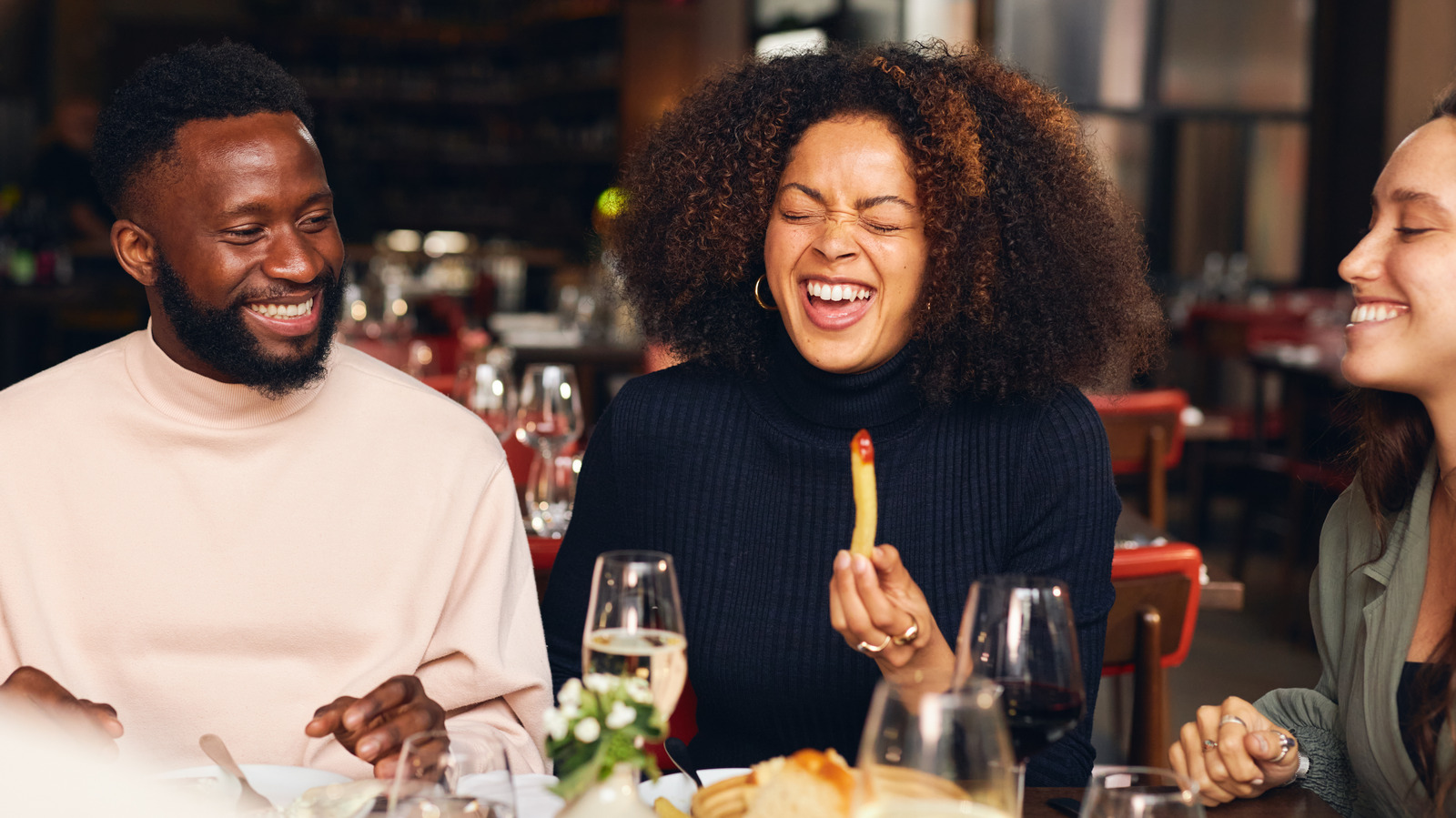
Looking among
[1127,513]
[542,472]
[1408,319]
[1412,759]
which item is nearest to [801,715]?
[1412,759]

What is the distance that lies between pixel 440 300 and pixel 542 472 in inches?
127

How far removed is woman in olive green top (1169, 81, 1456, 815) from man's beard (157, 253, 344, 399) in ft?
3.44

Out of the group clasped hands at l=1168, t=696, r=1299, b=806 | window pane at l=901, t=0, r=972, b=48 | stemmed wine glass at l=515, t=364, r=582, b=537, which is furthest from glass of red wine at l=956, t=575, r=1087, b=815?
window pane at l=901, t=0, r=972, b=48

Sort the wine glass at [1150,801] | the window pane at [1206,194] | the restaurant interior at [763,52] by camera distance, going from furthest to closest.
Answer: the window pane at [1206,194] < the restaurant interior at [763,52] < the wine glass at [1150,801]

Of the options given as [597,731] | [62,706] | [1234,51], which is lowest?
[62,706]

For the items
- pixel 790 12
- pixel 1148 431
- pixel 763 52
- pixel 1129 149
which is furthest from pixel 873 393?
pixel 790 12

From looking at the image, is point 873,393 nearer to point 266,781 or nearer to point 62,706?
point 266,781

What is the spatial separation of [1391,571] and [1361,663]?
11 centimetres

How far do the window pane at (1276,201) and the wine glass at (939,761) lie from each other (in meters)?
8.54

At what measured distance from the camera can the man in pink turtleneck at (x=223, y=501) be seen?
4.91 feet

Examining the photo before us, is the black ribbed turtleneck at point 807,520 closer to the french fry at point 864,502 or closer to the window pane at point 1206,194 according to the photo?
the french fry at point 864,502

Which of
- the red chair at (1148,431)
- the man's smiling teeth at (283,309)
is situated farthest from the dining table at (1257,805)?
the red chair at (1148,431)

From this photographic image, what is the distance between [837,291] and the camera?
68.9 inches

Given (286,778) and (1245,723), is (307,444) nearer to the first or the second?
(286,778)
